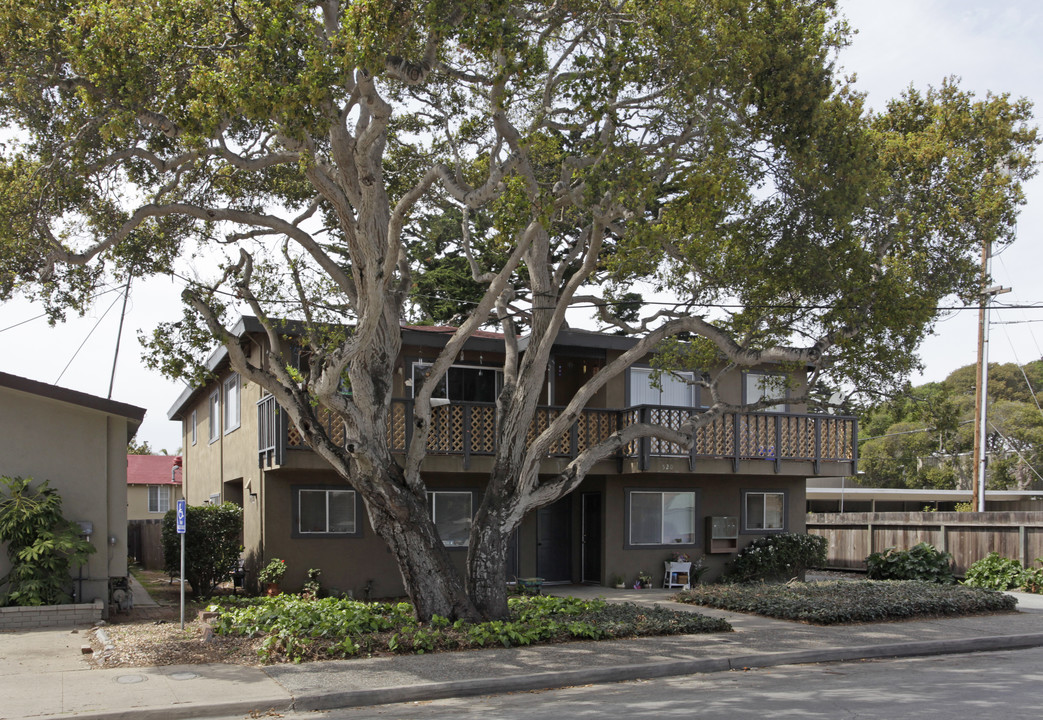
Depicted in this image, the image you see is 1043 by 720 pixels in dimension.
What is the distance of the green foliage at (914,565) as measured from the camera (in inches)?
844

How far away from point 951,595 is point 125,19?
16165 millimetres

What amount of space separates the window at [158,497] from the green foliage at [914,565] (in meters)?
31.4

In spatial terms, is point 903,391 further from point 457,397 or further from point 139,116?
point 139,116

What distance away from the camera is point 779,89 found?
44.5ft

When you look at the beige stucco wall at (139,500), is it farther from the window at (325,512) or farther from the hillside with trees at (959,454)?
the hillside with trees at (959,454)

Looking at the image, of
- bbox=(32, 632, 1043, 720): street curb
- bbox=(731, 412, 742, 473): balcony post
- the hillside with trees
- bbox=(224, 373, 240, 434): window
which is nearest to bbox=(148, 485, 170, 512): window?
bbox=(224, 373, 240, 434): window

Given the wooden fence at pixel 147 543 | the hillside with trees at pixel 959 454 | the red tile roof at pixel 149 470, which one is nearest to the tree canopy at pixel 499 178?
the wooden fence at pixel 147 543

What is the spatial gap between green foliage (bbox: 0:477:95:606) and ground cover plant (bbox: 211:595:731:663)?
255 cm

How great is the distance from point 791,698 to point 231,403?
16.3 metres

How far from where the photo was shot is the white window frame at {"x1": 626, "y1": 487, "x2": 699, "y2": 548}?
69.5 ft

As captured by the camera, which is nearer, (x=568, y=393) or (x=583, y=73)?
(x=583, y=73)

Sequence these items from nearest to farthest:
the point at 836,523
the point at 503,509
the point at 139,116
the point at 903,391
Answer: the point at 139,116 < the point at 503,509 < the point at 903,391 < the point at 836,523

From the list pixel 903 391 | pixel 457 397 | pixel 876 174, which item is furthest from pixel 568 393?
pixel 876 174

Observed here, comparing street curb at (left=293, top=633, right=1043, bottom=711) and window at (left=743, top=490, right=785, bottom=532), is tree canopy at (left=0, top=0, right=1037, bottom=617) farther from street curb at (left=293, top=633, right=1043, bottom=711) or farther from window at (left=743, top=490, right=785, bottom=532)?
window at (left=743, top=490, right=785, bottom=532)
